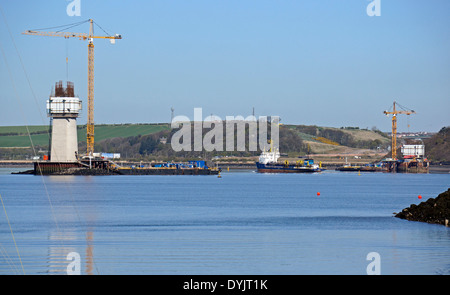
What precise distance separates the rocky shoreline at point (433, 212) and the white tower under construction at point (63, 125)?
110 meters

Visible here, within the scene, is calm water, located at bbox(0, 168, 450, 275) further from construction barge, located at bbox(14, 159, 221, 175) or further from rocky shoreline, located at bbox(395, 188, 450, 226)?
construction barge, located at bbox(14, 159, 221, 175)

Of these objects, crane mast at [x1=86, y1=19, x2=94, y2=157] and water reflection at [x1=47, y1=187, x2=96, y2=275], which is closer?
water reflection at [x1=47, y1=187, x2=96, y2=275]

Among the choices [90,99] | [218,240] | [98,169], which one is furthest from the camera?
[90,99]

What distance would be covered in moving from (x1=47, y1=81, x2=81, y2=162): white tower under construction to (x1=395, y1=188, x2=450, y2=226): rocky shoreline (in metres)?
110

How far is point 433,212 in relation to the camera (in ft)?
164

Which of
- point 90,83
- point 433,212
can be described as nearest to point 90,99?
point 90,83

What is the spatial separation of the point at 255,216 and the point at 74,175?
352 feet

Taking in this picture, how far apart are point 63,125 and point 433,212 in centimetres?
11438

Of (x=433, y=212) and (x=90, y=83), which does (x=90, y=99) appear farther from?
(x=433, y=212)

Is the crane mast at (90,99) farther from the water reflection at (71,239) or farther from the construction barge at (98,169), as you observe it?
the water reflection at (71,239)

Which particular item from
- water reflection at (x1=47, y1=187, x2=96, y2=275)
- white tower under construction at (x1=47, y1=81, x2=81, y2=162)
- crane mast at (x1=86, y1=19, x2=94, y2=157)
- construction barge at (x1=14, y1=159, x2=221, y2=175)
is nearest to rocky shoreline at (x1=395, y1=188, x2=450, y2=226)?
water reflection at (x1=47, y1=187, x2=96, y2=275)

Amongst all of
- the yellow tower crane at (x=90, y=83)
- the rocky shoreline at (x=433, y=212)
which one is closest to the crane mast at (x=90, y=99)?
the yellow tower crane at (x=90, y=83)

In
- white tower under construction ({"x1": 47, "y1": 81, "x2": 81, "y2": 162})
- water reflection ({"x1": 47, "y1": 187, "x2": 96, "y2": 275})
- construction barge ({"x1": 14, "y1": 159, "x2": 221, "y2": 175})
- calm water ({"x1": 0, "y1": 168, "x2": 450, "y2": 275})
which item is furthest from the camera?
construction barge ({"x1": 14, "y1": 159, "x2": 221, "y2": 175})

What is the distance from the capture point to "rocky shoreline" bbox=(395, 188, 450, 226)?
159 feet
